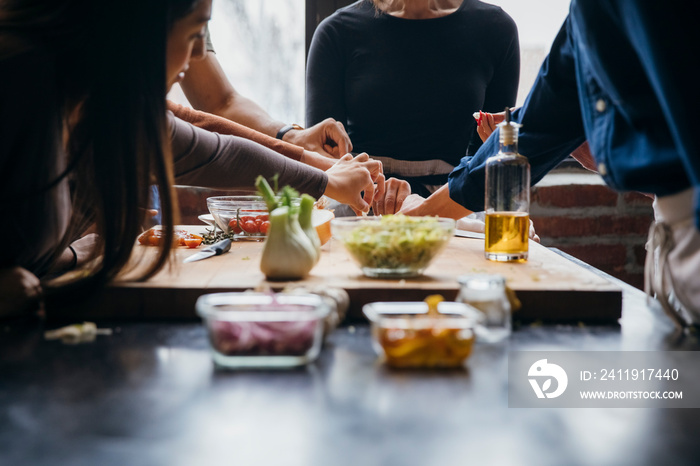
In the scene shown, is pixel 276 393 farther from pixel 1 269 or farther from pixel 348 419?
pixel 1 269

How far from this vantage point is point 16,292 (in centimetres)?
75

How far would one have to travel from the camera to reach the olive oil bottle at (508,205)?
1.03 m

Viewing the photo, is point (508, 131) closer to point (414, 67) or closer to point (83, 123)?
point (83, 123)

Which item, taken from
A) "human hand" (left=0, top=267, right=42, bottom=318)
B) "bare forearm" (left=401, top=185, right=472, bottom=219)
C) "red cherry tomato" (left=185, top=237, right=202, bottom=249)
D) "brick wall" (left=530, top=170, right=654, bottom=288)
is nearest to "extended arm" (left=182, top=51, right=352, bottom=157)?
"bare forearm" (left=401, top=185, right=472, bottom=219)

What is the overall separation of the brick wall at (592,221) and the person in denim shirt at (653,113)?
1450 millimetres

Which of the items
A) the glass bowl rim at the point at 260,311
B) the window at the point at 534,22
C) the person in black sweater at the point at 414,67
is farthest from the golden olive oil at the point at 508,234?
the window at the point at 534,22

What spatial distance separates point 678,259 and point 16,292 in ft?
2.54

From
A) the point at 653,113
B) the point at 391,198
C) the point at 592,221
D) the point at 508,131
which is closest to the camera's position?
the point at 653,113

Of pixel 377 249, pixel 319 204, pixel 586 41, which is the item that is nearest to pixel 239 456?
pixel 377 249

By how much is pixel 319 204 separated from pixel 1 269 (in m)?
0.74

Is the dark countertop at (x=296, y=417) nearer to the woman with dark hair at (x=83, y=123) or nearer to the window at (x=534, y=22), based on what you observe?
the woman with dark hair at (x=83, y=123)

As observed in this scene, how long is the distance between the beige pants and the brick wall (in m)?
1.56

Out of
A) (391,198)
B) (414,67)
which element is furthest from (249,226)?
(414,67)

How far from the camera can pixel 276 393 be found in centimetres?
53
